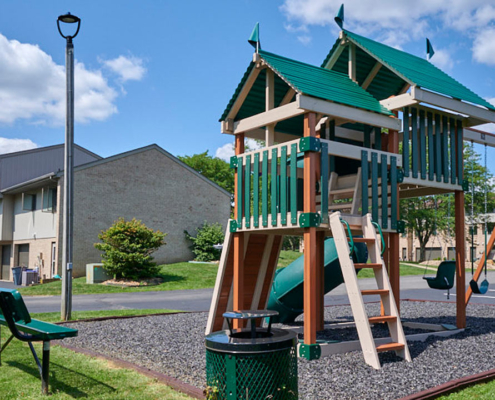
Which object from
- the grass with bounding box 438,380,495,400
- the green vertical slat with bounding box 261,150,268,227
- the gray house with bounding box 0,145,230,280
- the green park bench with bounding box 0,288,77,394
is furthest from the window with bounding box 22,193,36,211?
the grass with bounding box 438,380,495,400

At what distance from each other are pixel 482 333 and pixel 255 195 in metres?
5.13

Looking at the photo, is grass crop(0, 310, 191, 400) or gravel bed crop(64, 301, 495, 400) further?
gravel bed crop(64, 301, 495, 400)

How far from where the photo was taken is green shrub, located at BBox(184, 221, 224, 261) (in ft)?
120

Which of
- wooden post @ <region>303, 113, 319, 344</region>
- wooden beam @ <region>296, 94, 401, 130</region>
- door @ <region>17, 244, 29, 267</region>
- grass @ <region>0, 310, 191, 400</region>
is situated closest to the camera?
grass @ <region>0, 310, 191, 400</region>

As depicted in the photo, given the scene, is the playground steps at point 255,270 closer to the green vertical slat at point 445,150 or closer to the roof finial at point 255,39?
the roof finial at point 255,39

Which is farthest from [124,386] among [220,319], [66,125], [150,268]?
[150,268]

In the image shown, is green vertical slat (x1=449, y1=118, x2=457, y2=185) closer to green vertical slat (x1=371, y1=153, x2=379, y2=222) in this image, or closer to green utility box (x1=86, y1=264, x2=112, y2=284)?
green vertical slat (x1=371, y1=153, x2=379, y2=222)

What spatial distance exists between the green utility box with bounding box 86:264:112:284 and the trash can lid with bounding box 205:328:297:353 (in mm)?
24633

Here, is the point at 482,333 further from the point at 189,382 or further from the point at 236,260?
the point at 189,382

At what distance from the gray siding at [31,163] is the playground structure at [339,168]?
34812 mm

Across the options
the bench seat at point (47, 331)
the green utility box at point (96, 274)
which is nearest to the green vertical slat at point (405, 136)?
the bench seat at point (47, 331)

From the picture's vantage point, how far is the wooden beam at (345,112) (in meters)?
8.20

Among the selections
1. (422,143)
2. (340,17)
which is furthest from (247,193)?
(340,17)

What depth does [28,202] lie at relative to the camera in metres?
36.3
